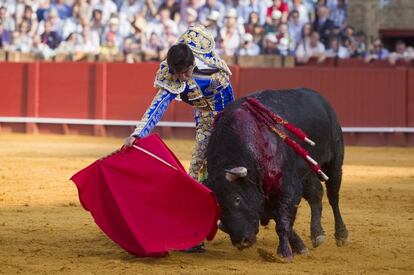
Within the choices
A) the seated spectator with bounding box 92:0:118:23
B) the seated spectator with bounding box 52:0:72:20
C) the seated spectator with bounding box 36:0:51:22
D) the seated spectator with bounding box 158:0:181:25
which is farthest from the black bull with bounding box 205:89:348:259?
the seated spectator with bounding box 36:0:51:22

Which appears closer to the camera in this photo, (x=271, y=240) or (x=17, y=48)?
(x=271, y=240)

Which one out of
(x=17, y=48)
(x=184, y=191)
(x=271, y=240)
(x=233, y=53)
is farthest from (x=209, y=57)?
(x=17, y=48)

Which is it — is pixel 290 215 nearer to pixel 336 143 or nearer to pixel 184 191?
pixel 184 191

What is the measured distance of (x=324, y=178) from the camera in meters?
5.83

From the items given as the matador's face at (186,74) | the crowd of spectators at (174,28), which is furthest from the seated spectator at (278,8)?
the matador's face at (186,74)

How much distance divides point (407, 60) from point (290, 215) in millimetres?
9097

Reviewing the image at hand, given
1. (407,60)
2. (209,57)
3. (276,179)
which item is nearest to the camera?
(276,179)

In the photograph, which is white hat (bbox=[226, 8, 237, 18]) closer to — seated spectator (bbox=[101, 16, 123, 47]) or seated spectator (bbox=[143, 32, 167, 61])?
seated spectator (bbox=[143, 32, 167, 61])

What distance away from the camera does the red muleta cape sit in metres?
5.43

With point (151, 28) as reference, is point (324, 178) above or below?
below

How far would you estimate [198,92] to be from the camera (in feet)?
18.9

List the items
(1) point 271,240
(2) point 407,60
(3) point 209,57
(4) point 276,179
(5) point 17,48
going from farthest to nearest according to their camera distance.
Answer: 1. (5) point 17,48
2. (2) point 407,60
3. (1) point 271,240
4. (3) point 209,57
5. (4) point 276,179

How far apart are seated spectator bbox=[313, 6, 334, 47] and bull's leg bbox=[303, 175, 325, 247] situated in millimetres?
8204

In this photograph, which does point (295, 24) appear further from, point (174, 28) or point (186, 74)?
point (186, 74)
